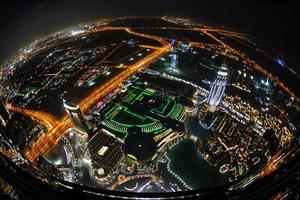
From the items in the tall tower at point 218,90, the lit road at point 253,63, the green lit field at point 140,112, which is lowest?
the green lit field at point 140,112

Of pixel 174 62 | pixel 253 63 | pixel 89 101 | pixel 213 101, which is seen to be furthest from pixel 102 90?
pixel 253 63

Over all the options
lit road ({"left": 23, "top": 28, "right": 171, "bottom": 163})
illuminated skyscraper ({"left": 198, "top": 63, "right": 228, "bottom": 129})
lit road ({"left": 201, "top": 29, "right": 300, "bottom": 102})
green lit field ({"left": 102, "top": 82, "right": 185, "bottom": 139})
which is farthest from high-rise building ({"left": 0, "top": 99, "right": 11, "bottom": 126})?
lit road ({"left": 201, "top": 29, "right": 300, "bottom": 102})

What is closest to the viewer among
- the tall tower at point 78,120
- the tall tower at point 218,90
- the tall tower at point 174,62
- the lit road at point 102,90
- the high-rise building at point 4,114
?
the high-rise building at point 4,114

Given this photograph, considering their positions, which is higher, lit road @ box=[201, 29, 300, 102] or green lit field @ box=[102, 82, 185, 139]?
lit road @ box=[201, 29, 300, 102]

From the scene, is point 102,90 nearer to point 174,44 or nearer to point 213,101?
point 174,44

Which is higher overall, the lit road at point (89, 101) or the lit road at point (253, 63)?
the lit road at point (253, 63)

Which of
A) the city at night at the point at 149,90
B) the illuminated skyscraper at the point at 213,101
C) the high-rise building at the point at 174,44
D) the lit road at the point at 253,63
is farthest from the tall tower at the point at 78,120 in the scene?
the lit road at the point at 253,63

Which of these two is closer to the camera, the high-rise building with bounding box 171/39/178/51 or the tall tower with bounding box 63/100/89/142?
the tall tower with bounding box 63/100/89/142

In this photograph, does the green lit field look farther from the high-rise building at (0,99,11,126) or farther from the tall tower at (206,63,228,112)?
the high-rise building at (0,99,11,126)

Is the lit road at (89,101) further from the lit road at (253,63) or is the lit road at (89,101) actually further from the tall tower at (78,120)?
the lit road at (253,63)
